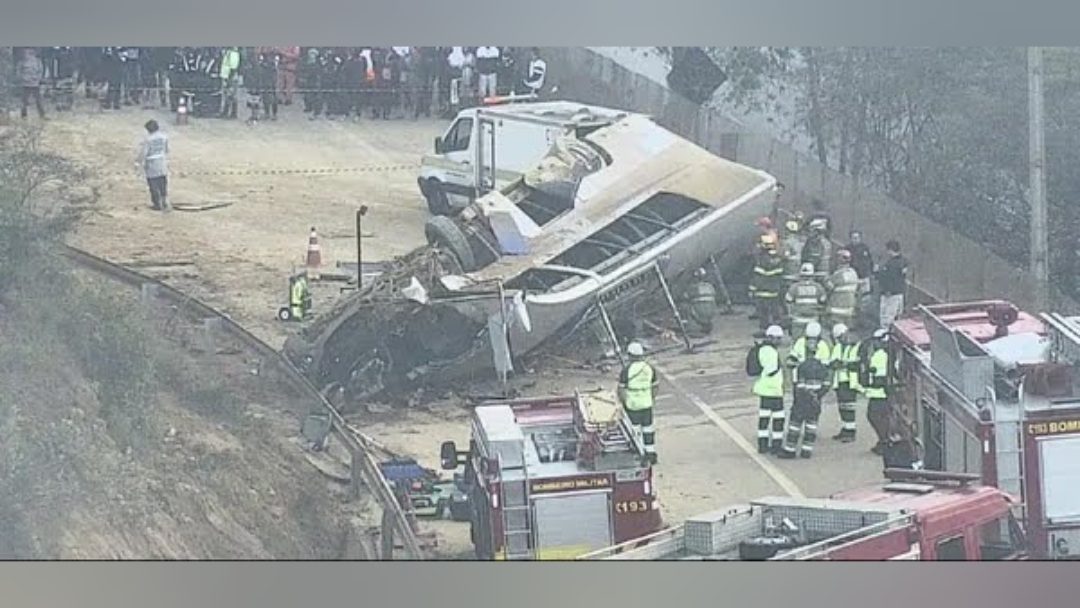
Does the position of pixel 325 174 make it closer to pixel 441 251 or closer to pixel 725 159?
pixel 441 251

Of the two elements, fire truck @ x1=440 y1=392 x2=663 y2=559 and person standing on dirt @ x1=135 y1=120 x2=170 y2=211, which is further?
person standing on dirt @ x1=135 y1=120 x2=170 y2=211

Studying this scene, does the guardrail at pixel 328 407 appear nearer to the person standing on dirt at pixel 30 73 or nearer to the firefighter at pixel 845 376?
the person standing on dirt at pixel 30 73

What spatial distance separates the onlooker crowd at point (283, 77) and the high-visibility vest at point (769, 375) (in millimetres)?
1191

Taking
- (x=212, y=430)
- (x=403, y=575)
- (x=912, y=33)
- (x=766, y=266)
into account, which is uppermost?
(x=912, y=33)

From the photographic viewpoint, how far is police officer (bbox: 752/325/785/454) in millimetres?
6906

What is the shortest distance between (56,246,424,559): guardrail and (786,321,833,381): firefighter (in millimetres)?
1423

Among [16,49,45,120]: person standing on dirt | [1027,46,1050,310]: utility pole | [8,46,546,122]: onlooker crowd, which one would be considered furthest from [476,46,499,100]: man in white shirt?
[1027,46,1050,310]: utility pole

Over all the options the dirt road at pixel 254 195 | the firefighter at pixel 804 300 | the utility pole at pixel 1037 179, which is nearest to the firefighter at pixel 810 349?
the firefighter at pixel 804 300

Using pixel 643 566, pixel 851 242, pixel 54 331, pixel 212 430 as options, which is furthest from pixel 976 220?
pixel 54 331

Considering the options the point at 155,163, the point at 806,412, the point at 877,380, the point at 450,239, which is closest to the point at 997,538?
the point at 877,380

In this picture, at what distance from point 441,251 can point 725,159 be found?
40.4 inches

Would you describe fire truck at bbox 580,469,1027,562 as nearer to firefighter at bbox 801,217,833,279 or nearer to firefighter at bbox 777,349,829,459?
firefighter at bbox 777,349,829,459

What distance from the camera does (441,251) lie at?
7.00m

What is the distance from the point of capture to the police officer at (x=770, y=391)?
6.91 metres
